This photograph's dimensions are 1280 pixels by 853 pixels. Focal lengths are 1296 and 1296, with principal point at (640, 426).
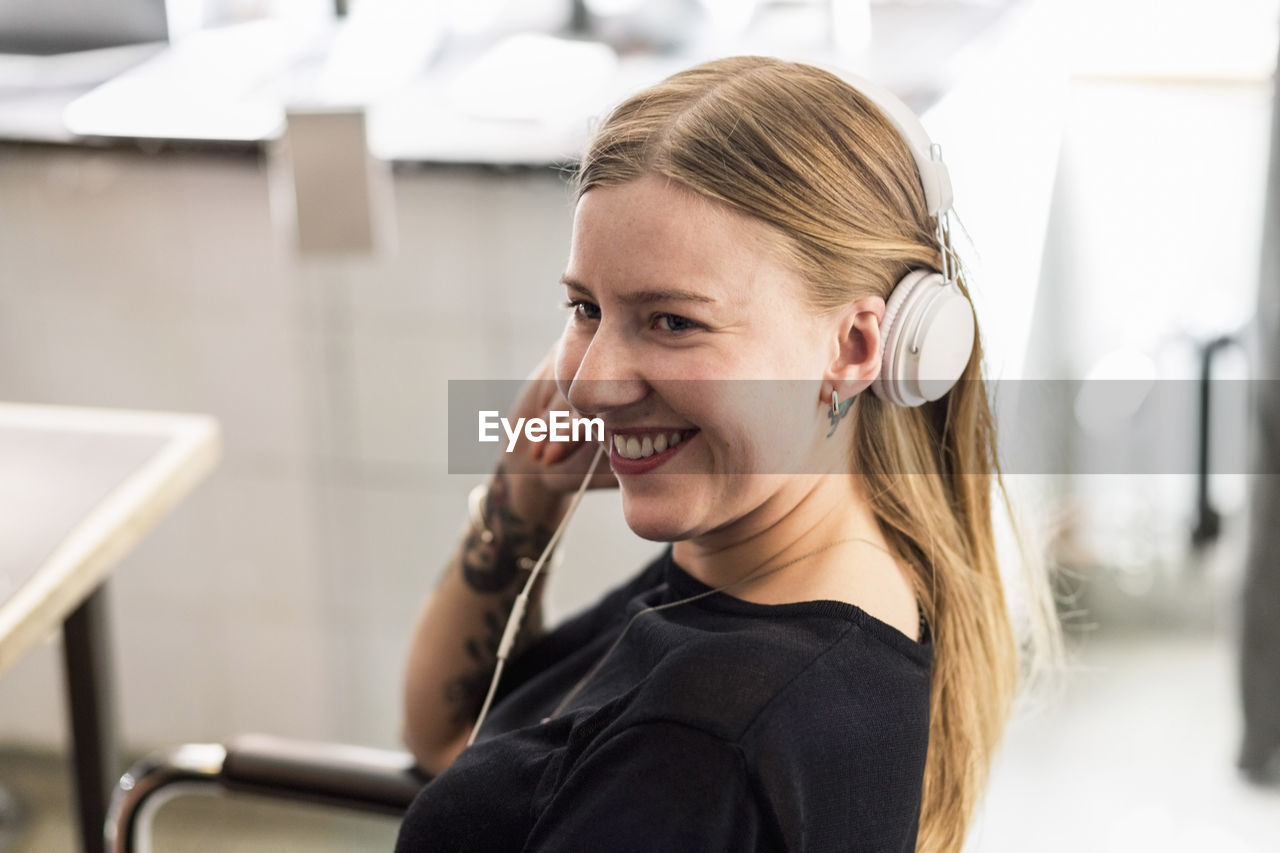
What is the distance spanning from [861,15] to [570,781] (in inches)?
68.3

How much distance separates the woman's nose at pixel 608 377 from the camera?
79cm

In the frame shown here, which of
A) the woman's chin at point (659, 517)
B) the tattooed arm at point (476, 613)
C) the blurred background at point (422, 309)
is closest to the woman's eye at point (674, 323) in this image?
the woman's chin at point (659, 517)

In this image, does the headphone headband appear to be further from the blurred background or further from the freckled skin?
the blurred background

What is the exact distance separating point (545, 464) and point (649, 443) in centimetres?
30

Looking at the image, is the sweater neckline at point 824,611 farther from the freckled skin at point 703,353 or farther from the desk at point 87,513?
the desk at point 87,513

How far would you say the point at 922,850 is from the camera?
0.93 meters

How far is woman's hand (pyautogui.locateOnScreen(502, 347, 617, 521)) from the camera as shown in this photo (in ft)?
3.57

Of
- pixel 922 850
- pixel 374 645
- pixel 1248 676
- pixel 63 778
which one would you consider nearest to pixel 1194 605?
pixel 1248 676

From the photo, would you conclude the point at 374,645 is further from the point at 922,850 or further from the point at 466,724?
the point at 922,850

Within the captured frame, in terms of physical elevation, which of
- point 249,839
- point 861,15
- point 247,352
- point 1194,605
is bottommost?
point 249,839

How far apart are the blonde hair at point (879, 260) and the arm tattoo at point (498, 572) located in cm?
36

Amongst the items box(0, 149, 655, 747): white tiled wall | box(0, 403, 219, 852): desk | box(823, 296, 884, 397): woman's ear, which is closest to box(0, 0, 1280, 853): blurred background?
box(0, 149, 655, 747): white tiled wall

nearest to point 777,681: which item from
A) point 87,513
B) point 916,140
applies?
point 916,140

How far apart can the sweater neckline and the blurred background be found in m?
1.24
